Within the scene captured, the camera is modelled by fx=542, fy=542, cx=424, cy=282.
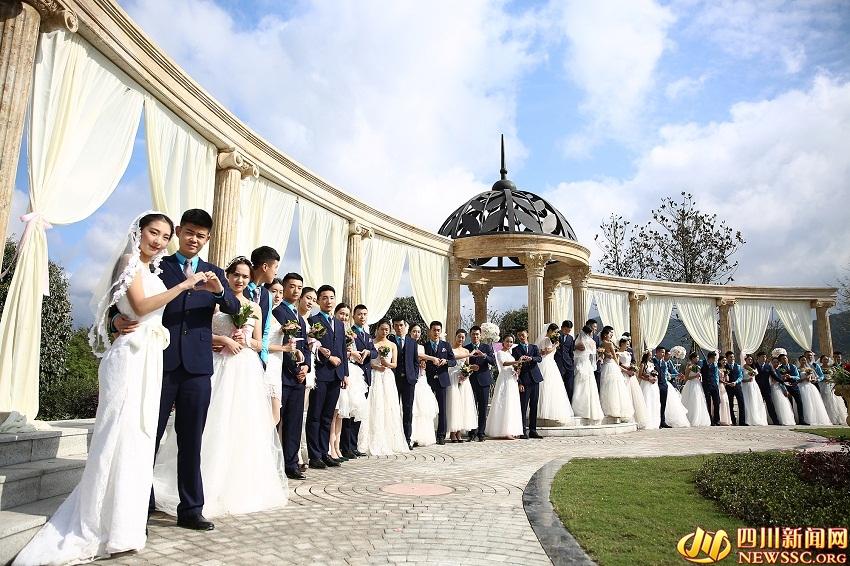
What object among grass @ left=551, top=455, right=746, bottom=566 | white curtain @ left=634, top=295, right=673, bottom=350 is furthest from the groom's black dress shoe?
white curtain @ left=634, top=295, right=673, bottom=350

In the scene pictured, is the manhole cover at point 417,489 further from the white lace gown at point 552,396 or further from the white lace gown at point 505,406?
the white lace gown at point 552,396

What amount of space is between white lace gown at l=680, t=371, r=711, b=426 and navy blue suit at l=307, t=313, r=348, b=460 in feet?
39.6

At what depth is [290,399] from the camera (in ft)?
21.3

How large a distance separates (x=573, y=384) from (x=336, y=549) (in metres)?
9.65

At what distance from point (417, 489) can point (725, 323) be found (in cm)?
2520

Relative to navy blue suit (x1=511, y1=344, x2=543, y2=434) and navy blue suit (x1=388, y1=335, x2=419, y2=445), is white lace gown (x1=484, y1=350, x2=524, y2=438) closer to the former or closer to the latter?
navy blue suit (x1=511, y1=344, x2=543, y2=434)

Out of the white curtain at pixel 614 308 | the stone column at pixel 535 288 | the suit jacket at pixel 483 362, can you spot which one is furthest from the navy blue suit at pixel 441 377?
the white curtain at pixel 614 308

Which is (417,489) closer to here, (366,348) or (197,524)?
(197,524)

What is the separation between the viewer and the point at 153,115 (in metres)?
9.47

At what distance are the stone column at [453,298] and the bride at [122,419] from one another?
54.4ft

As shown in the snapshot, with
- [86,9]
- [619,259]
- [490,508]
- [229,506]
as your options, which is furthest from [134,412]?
[619,259]

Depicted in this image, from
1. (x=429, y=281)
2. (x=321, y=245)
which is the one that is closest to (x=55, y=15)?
(x=321, y=245)

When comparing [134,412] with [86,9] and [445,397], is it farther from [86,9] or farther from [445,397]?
[445,397]

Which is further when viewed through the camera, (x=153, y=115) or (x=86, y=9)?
(x=153, y=115)
